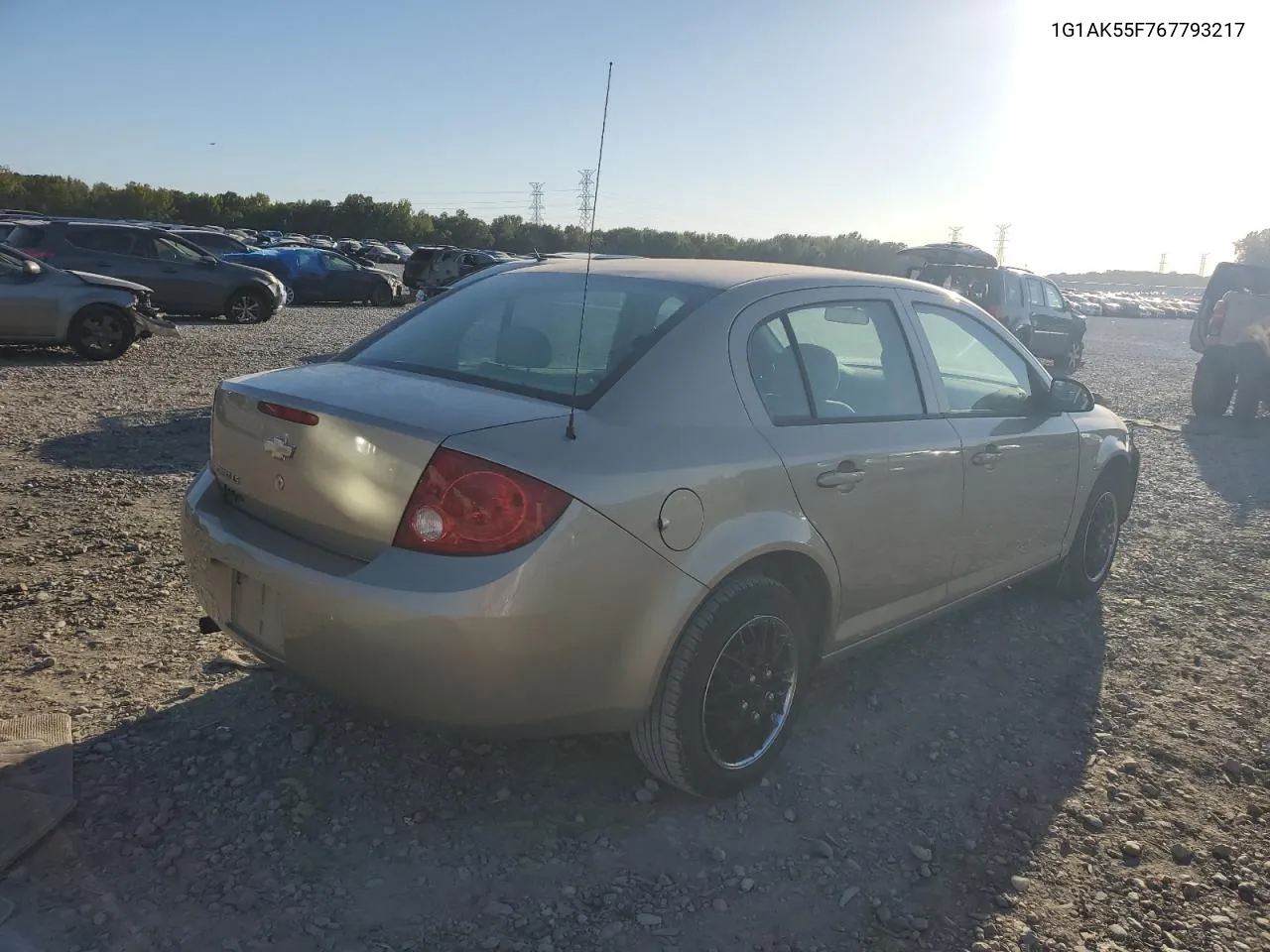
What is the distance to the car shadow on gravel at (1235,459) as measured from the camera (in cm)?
795

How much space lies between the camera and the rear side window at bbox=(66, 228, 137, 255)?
1486cm

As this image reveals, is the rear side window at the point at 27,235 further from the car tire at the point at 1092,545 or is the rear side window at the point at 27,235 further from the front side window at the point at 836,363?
the car tire at the point at 1092,545

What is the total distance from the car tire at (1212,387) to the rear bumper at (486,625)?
12558 mm

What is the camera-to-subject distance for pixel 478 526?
2.44 m

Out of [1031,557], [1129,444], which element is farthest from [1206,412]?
[1031,557]

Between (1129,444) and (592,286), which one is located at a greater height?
(592,286)

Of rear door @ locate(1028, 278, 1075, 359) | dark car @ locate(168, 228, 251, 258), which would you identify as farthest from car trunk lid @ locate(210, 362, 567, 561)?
dark car @ locate(168, 228, 251, 258)

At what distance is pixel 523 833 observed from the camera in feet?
9.34

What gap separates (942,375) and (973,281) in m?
11.9

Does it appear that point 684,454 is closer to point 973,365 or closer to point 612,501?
point 612,501

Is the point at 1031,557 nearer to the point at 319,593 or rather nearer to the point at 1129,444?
the point at 1129,444

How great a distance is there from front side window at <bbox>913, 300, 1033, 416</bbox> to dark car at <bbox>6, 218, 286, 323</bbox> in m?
14.4

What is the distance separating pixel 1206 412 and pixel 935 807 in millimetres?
12074

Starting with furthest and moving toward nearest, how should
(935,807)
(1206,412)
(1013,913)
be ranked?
(1206,412) < (935,807) < (1013,913)
